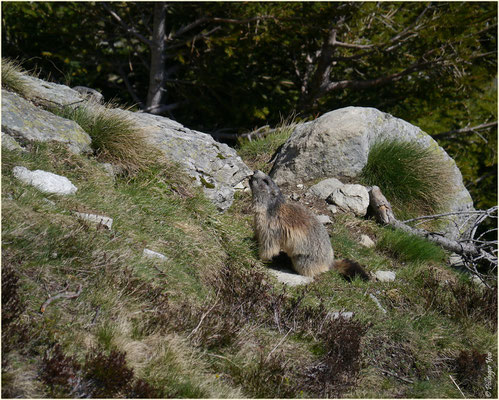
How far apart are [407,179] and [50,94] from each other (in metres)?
6.21

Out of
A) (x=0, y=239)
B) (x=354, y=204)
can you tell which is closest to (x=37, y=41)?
(x=354, y=204)

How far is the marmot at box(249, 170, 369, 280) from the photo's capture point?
6605mm

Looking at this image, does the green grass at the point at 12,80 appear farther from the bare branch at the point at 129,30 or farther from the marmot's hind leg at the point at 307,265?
the bare branch at the point at 129,30

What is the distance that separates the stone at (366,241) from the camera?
8.11 m

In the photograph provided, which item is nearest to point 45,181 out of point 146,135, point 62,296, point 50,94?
point 62,296

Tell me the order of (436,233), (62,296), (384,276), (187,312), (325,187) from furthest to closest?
(325,187), (436,233), (384,276), (187,312), (62,296)

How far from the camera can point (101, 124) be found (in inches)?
292

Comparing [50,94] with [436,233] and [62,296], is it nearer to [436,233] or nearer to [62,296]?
[62,296]

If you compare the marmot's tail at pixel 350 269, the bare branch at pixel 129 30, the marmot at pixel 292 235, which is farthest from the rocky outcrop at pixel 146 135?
the bare branch at pixel 129 30

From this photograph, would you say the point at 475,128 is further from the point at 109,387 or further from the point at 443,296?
the point at 109,387

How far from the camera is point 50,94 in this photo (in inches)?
315

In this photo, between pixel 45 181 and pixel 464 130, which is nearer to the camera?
pixel 45 181

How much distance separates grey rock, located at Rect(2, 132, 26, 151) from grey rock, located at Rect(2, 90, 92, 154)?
0.46 ft

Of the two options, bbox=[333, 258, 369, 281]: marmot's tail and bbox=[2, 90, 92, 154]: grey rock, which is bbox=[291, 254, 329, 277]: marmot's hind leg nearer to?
bbox=[333, 258, 369, 281]: marmot's tail
